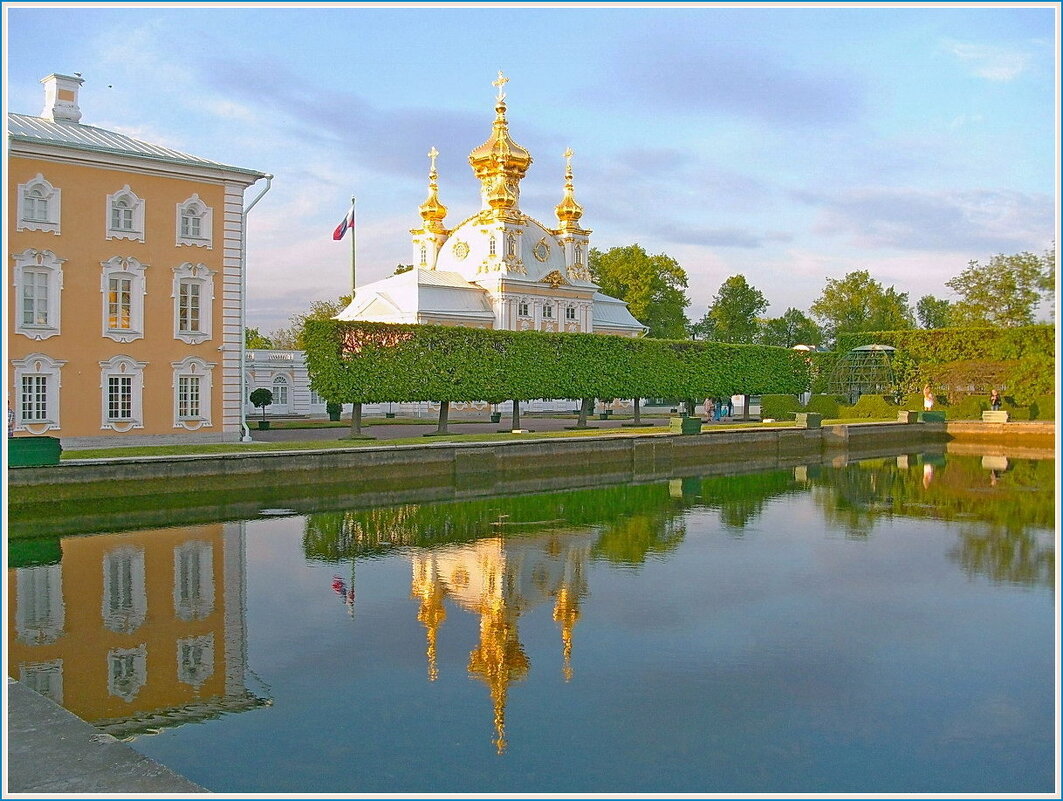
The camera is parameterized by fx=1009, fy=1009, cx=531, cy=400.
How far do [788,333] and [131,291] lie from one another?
80.2 m

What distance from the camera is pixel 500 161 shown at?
6644 cm

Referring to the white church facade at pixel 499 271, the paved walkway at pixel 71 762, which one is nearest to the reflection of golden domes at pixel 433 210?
the white church facade at pixel 499 271

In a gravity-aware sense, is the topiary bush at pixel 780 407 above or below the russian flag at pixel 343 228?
below

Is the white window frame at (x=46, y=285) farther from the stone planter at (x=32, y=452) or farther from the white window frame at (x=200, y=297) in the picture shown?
the stone planter at (x=32, y=452)

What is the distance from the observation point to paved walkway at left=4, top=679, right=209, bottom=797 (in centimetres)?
543

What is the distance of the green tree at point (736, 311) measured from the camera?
3339 inches

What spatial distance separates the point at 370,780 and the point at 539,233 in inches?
2481

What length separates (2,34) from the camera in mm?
6152

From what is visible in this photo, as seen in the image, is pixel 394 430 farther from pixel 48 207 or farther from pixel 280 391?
pixel 48 207

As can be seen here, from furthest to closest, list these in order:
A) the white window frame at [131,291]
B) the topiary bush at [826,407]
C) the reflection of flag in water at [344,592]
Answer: the topiary bush at [826,407] → the white window frame at [131,291] → the reflection of flag in water at [344,592]

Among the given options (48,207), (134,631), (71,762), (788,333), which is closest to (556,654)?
(134,631)

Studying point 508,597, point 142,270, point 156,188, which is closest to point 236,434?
point 142,270

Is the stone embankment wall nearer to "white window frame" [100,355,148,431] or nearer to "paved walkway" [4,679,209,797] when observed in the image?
"white window frame" [100,355,148,431]

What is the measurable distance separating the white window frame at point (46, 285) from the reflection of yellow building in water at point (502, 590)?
52.0ft
